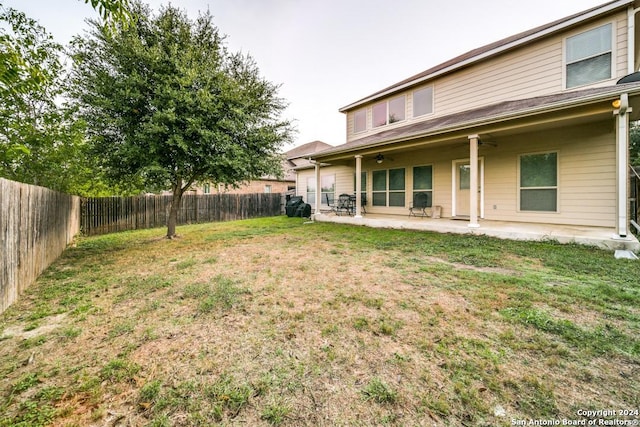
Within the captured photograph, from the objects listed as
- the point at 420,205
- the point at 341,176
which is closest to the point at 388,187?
the point at 420,205

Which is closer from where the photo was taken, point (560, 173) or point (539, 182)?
point (560, 173)

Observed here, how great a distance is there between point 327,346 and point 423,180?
27.0 ft

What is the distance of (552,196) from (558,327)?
5.89 meters

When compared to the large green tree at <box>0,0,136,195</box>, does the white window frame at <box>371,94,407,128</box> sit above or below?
above

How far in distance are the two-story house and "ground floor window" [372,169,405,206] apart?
7 cm

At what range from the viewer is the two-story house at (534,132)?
5285mm

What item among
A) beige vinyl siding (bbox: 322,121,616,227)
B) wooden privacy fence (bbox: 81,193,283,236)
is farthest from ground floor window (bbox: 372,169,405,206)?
wooden privacy fence (bbox: 81,193,283,236)

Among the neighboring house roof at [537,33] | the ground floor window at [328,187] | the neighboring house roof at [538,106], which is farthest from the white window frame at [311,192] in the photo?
the neighboring house roof at [537,33]

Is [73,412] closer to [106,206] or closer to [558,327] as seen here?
[558,327]

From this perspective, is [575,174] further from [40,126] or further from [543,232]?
[40,126]

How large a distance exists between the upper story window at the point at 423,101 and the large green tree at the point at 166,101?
19.0 feet

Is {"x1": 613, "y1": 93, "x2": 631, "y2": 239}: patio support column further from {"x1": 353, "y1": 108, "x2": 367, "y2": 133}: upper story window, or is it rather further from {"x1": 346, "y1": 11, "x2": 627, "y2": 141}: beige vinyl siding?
{"x1": 353, "y1": 108, "x2": 367, "y2": 133}: upper story window

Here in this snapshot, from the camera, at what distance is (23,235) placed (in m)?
3.28

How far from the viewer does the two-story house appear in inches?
208
